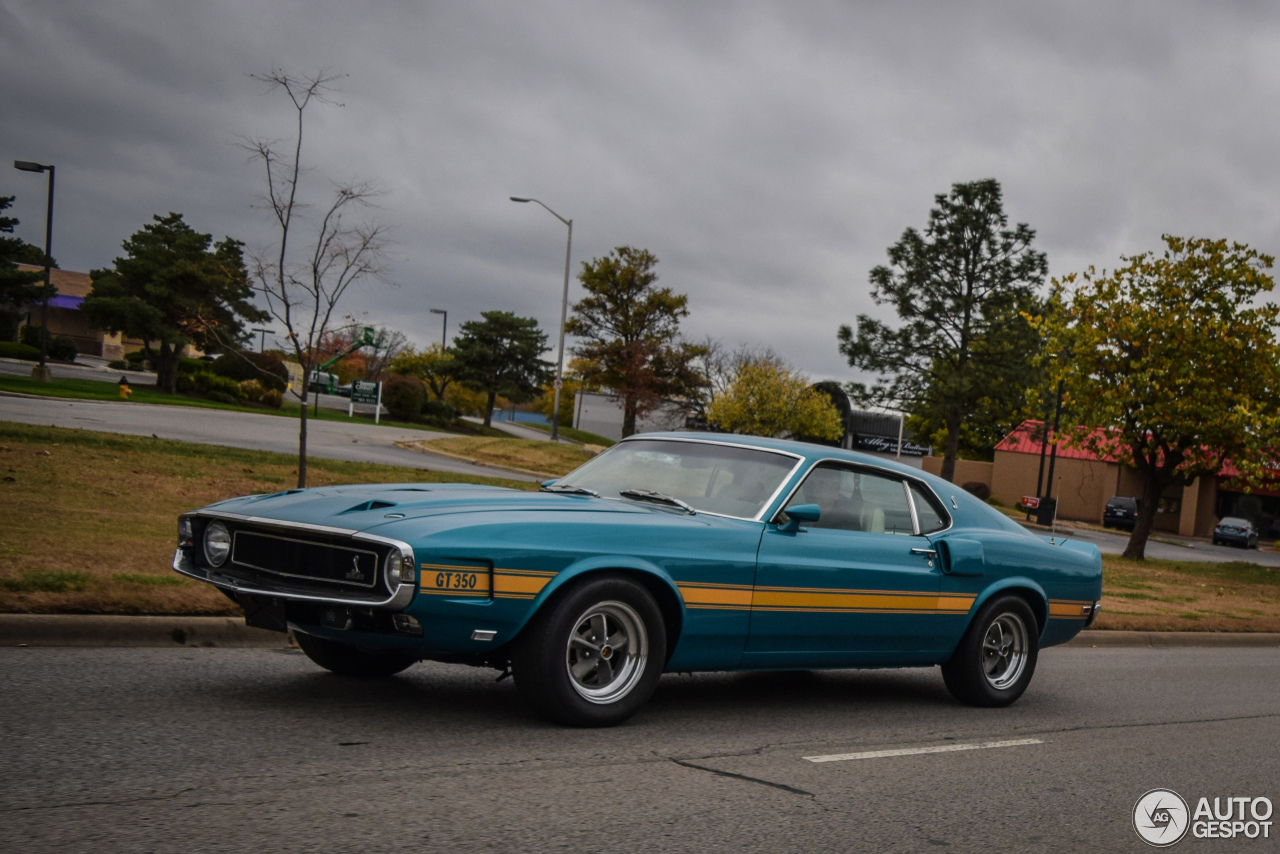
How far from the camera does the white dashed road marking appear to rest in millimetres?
5418

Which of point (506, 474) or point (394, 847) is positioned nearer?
point (394, 847)

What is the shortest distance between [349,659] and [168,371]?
4027cm

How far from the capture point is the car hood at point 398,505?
5.06 metres

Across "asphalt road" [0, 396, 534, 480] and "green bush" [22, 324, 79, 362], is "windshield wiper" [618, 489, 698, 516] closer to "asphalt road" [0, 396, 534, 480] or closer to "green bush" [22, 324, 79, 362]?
"asphalt road" [0, 396, 534, 480]

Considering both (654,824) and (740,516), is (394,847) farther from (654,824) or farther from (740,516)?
(740,516)

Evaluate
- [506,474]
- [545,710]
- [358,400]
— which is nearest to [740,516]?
[545,710]

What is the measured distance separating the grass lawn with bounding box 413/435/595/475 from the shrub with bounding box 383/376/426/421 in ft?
59.7

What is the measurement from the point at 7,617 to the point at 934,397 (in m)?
48.7

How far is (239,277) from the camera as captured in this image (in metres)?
13.6

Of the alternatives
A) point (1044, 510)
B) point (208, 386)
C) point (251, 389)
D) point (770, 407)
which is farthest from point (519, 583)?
point (770, 407)

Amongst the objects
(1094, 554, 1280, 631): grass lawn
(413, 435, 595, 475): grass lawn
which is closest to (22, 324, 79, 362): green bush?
(413, 435, 595, 475): grass lawn

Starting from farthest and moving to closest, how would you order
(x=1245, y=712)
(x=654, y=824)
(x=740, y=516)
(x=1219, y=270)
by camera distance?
(x=1219, y=270)
(x=1245, y=712)
(x=740, y=516)
(x=654, y=824)

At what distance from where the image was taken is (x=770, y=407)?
57531 millimetres

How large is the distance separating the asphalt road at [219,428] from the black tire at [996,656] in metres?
15.2
